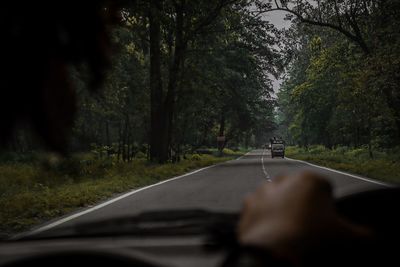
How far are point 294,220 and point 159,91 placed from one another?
2660cm

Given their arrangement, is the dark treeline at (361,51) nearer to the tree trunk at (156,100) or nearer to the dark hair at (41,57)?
the tree trunk at (156,100)

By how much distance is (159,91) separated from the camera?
27531 millimetres

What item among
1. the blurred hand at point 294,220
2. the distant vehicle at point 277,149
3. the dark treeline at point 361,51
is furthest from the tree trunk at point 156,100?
the distant vehicle at point 277,149

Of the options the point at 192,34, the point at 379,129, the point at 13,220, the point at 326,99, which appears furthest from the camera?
the point at 326,99

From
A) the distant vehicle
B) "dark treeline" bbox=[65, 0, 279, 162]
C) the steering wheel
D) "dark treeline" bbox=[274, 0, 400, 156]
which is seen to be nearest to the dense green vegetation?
"dark treeline" bbox=[65, 0, 279, 162]

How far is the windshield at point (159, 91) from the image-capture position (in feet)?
3.13

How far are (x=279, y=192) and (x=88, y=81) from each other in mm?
501

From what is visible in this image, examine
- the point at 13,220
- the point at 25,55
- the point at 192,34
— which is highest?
the point at 192,34

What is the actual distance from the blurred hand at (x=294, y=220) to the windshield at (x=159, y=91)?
1.29 feet

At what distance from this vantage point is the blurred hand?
43.4 inches

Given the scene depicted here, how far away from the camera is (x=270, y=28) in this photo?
2894 centimetres

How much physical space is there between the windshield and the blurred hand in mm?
393

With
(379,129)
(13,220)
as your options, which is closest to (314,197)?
(13,220)

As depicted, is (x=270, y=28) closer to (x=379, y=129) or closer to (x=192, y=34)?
(x=192, y=34)
